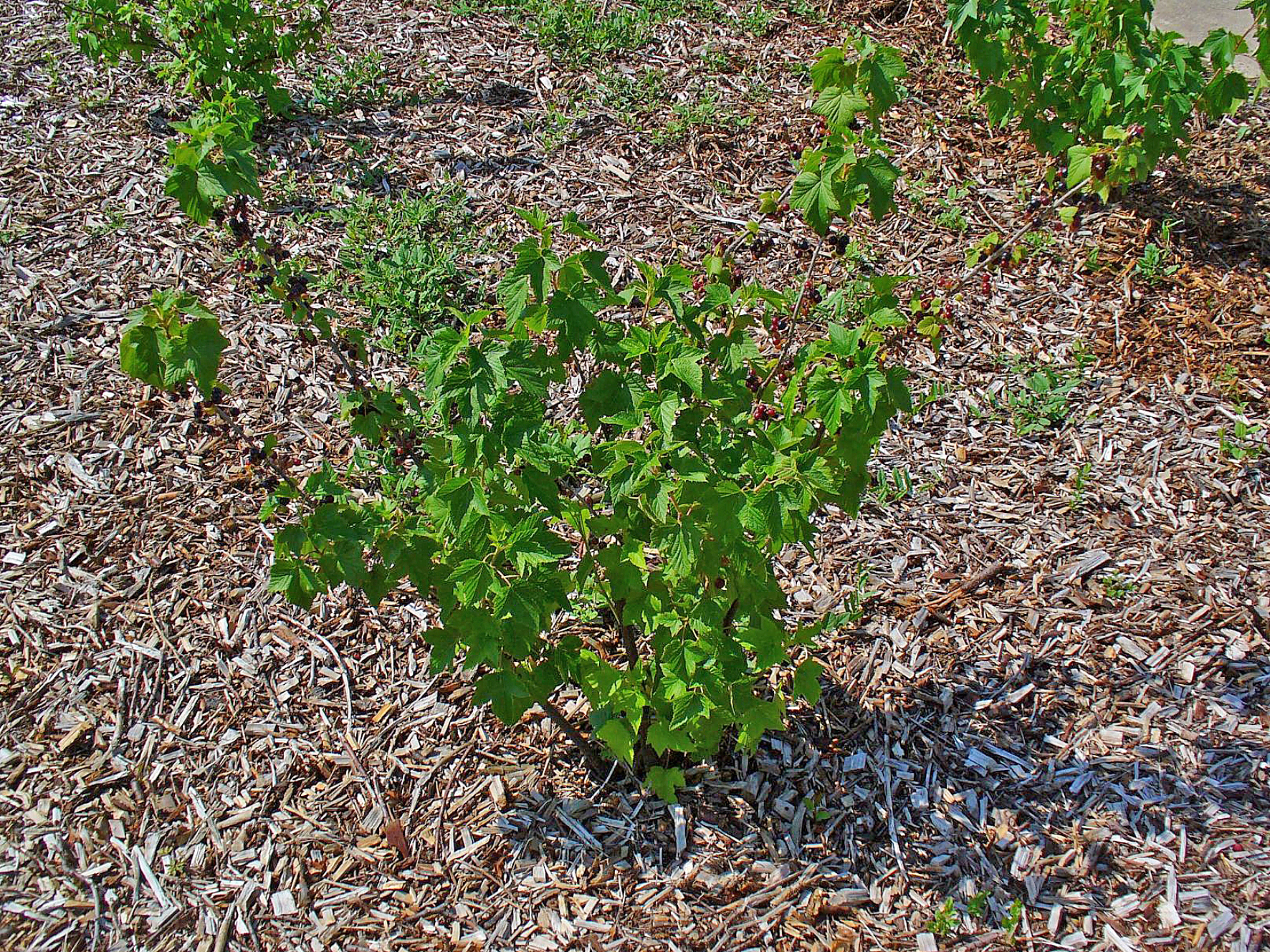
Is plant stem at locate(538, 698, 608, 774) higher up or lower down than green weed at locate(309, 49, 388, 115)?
lower down

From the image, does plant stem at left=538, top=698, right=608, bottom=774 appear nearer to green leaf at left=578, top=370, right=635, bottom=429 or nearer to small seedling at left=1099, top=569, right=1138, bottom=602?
green leaf at left=578, top=370, right=635, bottom=429

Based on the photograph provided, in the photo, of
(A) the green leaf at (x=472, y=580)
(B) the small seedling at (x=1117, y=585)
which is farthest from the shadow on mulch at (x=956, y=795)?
(A) the green leaf at (x=472, y=580)

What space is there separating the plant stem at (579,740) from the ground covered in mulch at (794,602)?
0.06m

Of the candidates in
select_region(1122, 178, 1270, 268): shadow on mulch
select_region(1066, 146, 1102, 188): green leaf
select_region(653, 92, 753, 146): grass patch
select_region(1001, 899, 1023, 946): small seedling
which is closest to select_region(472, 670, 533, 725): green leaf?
select_region(1001, 899, 1023, 946): small seedling

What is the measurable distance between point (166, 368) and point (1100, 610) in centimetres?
305

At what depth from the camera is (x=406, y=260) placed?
4.52 m

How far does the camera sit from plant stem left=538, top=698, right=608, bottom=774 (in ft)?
9.54

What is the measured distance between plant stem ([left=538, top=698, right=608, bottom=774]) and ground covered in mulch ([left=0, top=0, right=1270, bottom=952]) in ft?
0.20

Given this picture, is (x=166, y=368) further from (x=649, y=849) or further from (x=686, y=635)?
(x=649, y=849)

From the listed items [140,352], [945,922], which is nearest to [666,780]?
[945,922]

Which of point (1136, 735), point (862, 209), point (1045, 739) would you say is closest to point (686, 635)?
point (1045, 739)

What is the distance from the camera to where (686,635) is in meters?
2.44

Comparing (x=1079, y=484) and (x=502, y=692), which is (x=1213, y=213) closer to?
(x=1079, y=484)

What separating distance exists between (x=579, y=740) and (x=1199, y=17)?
5961 millimetres
